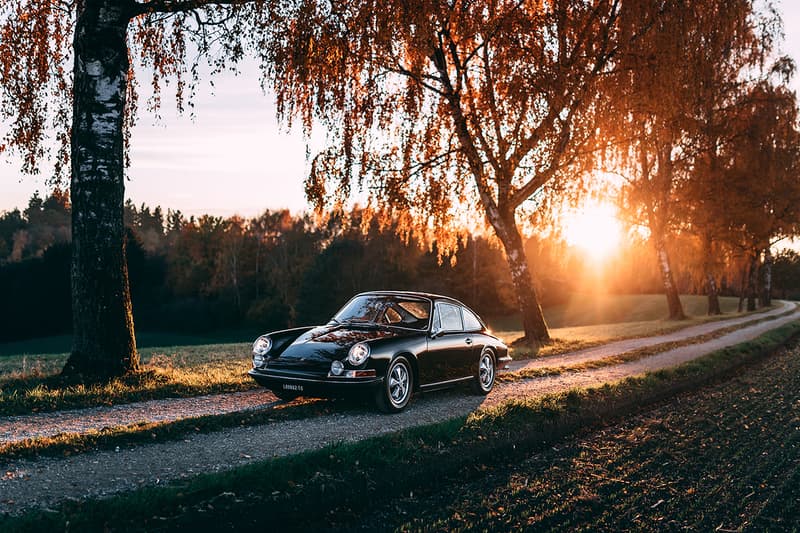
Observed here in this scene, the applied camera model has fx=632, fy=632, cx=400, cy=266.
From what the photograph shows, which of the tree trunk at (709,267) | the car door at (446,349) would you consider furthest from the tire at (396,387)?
the tree trunk at (709,267)

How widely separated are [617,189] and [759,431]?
1033 inches

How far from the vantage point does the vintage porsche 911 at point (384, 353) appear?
8.00 meters

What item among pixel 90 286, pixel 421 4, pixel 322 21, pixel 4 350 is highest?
pixel 421 4

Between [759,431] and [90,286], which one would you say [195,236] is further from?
[759,431]

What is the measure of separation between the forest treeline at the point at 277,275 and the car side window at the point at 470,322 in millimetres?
36450

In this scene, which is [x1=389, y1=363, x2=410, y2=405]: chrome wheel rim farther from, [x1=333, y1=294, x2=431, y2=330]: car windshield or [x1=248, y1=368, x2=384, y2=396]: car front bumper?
[x1=333, y1=294, x2=431, y2=330]: car windshield

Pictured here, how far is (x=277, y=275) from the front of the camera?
6881cm

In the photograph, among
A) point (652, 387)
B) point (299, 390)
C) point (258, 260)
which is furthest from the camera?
point (258, 260)

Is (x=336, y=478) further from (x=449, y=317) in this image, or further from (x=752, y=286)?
(x=752, y=286)

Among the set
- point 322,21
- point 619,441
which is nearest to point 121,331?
point 322,21

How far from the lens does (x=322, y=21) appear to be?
38.7 feet

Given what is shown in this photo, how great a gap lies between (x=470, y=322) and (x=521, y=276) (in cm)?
941

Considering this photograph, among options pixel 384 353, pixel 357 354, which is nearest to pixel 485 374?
pixel 384 353

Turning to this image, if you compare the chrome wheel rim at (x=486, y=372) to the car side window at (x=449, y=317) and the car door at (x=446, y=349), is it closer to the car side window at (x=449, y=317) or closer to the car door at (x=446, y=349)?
the car door at (x=446, y=349)
